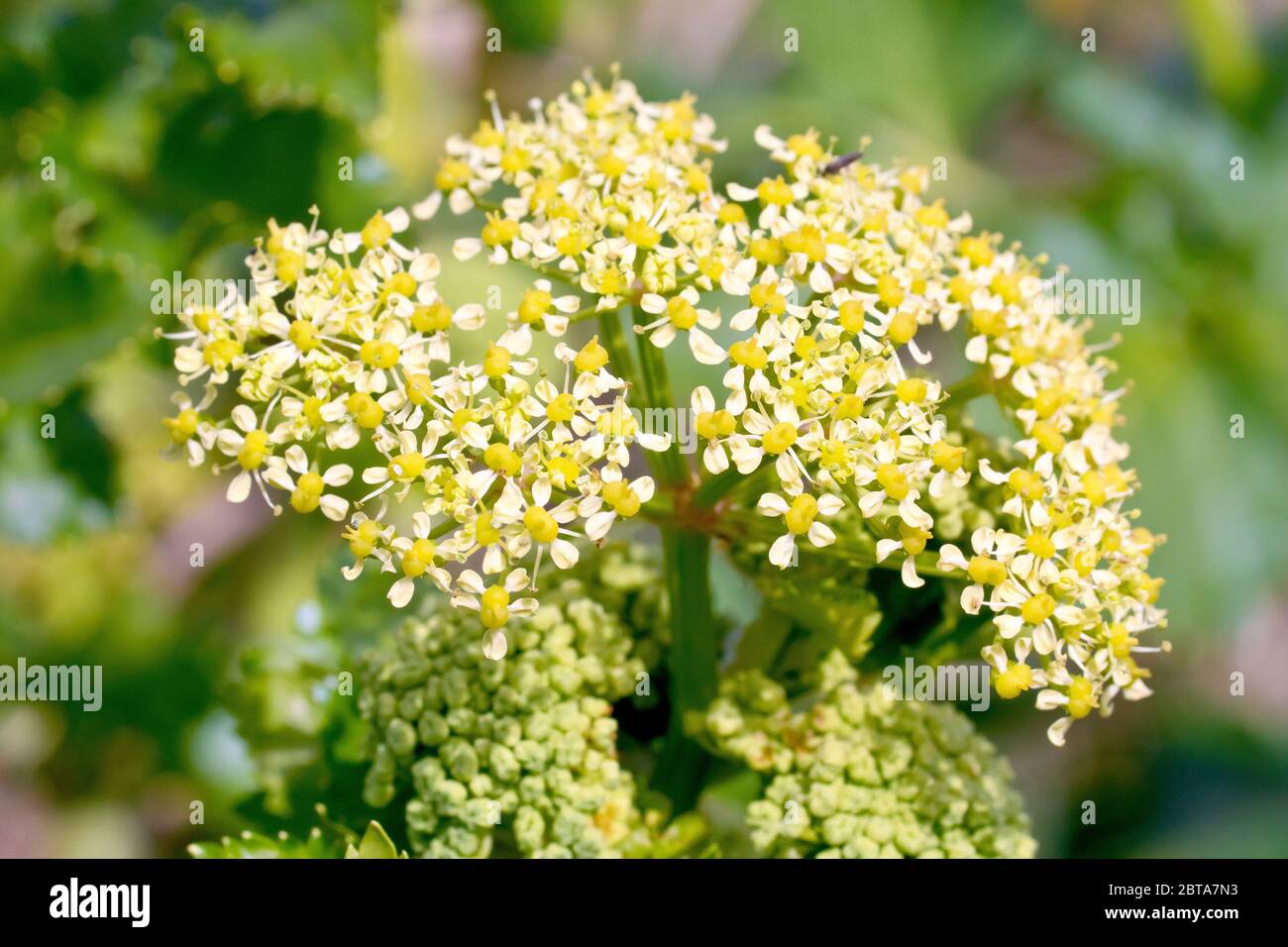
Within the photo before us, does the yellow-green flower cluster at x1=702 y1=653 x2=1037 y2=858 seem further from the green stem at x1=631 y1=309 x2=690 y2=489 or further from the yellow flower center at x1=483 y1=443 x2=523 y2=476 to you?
the yellow flower center at x1=483 y1=443 x2=523 y2=476

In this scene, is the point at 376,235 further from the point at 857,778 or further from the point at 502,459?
the point at 857,778

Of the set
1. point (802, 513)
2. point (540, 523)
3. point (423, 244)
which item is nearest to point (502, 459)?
point (540, 523)

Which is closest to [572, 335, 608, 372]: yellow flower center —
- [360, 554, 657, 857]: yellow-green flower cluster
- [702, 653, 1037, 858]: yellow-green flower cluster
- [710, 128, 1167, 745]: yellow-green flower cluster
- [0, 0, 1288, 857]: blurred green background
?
[710, 128, 1167, 745]: yellow-green flower cluster

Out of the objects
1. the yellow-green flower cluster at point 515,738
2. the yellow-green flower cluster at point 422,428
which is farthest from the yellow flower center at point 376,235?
the yellow-green flower cluster at point 515,738

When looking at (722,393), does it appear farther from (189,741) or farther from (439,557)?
(439,557)

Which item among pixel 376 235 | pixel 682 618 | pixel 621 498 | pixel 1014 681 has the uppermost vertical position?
pixel 376 235
